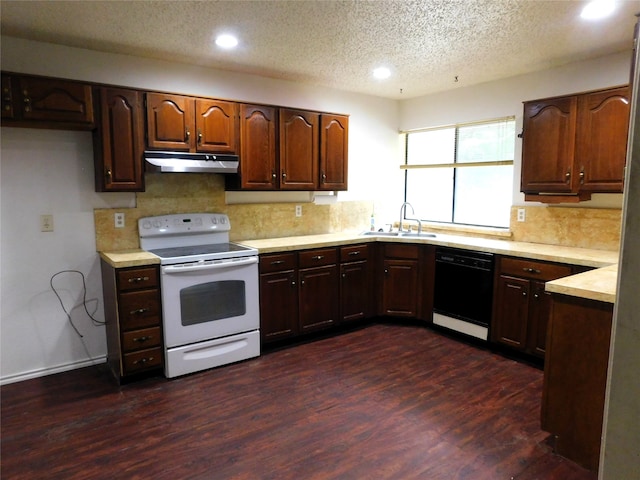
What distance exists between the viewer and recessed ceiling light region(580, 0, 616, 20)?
7.56 ft

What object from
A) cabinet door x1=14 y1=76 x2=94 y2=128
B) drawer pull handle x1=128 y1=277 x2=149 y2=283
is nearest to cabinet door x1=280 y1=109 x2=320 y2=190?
drawer pull handle x1=128 y1=277 x2=149 y2=283

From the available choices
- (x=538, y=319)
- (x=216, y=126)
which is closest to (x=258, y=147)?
(x=216, y=126)

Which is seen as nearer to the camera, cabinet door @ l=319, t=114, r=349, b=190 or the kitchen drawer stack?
the kitchen drawer stack

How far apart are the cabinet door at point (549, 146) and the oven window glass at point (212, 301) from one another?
251 cm

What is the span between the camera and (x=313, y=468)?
207 centimetres

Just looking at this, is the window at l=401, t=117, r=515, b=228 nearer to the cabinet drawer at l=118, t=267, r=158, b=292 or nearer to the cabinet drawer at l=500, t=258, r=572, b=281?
the cabinet drawer at l=500, t=258, r=572, b=281

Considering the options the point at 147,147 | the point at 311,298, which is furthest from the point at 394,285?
the point at 147,147

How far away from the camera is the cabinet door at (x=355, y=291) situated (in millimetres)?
3924

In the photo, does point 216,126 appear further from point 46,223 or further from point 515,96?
point 515,96

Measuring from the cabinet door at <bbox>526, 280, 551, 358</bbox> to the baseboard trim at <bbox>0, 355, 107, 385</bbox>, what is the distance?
3.34 metres

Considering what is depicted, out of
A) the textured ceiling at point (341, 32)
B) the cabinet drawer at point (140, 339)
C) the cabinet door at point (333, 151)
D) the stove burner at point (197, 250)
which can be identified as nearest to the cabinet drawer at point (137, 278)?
the stove burner at point (197, 250)

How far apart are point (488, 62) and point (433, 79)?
0.63 m

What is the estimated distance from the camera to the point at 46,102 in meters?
2.70

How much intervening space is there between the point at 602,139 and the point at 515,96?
108cm
